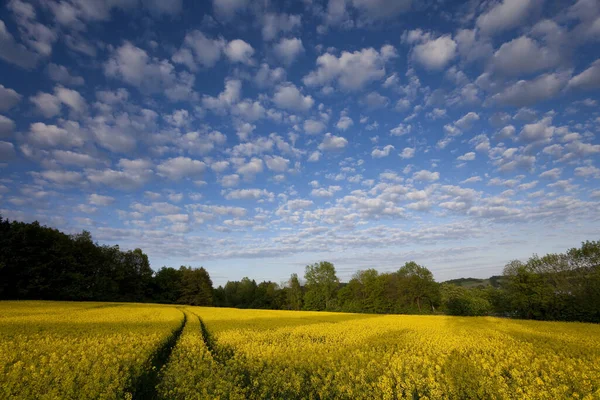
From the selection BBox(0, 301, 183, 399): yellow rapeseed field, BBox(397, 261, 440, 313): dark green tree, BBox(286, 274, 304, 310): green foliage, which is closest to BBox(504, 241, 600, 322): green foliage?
BBox(397, 261, 440, 313): dark green tree

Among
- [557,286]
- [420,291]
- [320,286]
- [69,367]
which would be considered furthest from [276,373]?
[320,286]

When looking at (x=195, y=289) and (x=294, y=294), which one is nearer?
(x=195, y=289)

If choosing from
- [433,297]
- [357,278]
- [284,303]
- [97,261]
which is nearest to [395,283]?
[433,297]

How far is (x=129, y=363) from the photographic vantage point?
25.5ft

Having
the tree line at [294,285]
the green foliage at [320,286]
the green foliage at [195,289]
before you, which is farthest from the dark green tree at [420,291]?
the green foliage at [195,289]

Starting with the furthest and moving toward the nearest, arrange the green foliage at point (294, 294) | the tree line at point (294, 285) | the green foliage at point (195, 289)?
the green foliage at point (294, 294) < the green foliage at point (195, 289) < the tree line at point (294, 285)

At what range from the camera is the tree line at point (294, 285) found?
3616cm

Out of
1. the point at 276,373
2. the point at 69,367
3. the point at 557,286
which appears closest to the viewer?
the point at 69,367

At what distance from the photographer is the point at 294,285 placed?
93.8 m

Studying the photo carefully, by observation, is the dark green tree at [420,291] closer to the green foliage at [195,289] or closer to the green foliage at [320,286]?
the green foliage at [320,286]

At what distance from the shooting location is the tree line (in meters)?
36.2

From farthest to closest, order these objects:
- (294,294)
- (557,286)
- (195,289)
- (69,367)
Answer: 1. (294,294)
2. (195,289)
3. (557,286)
4. (69,367)

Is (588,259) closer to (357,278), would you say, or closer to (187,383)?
(187,383)

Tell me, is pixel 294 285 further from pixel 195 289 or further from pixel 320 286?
pixel 195 289
